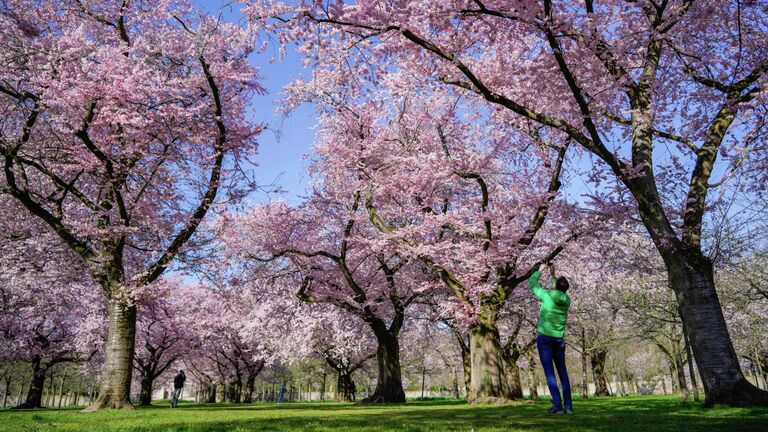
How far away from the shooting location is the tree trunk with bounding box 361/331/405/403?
2334 cm

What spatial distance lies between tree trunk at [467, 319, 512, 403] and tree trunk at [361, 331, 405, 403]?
692 centimetres

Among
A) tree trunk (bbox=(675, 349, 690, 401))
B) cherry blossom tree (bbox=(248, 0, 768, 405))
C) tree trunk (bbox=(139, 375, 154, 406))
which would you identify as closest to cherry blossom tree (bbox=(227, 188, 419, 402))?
cherry blossom tree (bbox=(248, 0, 768, 405))

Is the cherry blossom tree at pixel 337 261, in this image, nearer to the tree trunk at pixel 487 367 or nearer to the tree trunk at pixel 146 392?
the tree trunk at pixel 487 367

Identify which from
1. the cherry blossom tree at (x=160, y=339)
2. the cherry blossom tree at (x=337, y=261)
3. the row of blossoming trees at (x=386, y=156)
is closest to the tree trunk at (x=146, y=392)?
the cherry blossom tree at (x=160, y=339)

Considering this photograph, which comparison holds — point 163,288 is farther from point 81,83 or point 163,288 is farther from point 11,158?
point 81,83

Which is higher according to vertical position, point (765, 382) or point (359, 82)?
point (359, 82)

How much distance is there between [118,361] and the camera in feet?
48.4

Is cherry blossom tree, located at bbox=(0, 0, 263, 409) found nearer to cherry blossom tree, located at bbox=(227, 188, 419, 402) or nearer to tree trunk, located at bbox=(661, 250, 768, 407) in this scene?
cherry blossom tree, located at bbox=(227, 188, 419, 402)

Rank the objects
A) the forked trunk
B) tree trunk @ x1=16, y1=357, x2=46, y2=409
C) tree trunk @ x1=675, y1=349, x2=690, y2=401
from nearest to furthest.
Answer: tree trunk @ x1=675, y1=349, x2=690, y2=401, tree trunk @ x1=16, y1=357, x2=46, y2=409, the forked trunk

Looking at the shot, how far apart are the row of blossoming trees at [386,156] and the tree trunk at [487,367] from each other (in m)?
0.07

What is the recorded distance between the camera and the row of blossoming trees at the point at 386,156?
10.3m

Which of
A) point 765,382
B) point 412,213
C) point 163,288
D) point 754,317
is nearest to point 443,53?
point 412,213

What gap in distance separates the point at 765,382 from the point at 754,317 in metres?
15.4

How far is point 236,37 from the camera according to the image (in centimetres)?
1689
